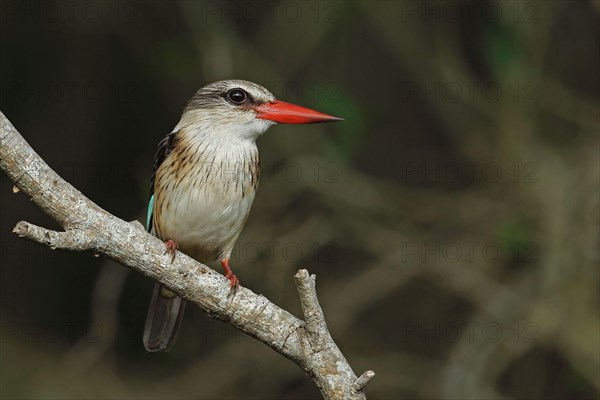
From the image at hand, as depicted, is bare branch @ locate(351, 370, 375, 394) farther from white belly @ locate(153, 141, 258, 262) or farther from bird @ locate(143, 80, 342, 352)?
white belly @ locate(153, 141, 258, 262)

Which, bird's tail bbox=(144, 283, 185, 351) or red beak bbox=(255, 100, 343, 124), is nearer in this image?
red beak bbox=(255, 100, 343, 124)

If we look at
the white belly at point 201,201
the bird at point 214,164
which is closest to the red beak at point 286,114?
the bird at point 214,164

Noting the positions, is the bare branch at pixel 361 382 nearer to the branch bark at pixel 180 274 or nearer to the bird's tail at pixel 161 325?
the branch bark at pixel 180 274

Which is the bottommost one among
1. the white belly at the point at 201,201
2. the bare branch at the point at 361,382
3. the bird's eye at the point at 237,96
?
the bare branch at the point at 361,382

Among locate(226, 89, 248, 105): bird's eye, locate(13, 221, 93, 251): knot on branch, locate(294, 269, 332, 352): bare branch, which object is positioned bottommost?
locate(294, 269, 332, 352): bare branch

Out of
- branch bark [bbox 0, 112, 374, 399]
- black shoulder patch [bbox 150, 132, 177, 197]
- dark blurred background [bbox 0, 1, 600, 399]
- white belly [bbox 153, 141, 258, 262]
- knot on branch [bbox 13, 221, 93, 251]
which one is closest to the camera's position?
knot on branch [bbox 13, 221, 93, 251]

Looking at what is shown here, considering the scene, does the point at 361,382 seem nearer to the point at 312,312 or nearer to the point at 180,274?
the point at 312,312

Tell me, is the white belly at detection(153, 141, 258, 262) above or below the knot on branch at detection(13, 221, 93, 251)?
above

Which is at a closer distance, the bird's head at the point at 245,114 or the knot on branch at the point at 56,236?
the knot on branch at the point at 56,236

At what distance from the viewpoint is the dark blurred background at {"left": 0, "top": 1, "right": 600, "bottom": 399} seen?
452 centimetres

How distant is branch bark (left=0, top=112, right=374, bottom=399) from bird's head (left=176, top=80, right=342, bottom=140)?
3.13 ft

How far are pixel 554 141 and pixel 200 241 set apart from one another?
2200 millimetres

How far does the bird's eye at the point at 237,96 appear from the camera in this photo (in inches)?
139

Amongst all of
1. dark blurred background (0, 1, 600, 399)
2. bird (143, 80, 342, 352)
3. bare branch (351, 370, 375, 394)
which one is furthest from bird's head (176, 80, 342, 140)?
bare branch (351, 370, 375, 394)
